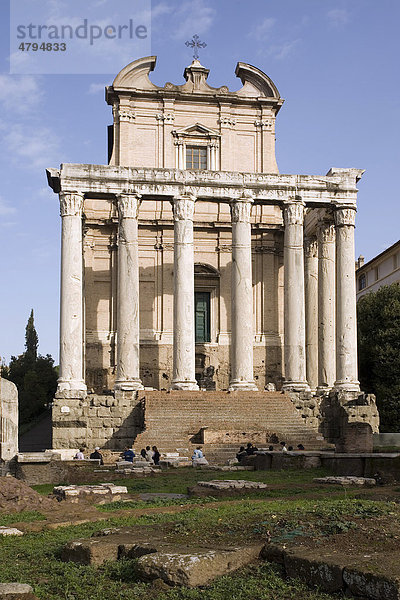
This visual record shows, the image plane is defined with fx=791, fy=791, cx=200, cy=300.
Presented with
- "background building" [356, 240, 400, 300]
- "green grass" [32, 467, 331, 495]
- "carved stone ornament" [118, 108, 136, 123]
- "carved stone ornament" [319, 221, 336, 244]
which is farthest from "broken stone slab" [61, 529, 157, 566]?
"background building" [356, 240, 400, 300]

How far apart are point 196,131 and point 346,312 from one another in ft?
45.5

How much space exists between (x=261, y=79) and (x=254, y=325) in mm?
13569

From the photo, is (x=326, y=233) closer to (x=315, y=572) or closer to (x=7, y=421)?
(x=7, y=421)

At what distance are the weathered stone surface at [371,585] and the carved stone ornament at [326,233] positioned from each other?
3263cm

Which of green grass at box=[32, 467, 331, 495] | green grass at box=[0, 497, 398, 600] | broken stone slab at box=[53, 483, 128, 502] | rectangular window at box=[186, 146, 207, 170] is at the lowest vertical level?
green grass at box=[32, 467, 331, 495]

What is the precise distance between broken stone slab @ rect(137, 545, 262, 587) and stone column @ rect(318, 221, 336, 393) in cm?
2933

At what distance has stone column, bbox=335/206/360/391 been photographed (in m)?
35.6

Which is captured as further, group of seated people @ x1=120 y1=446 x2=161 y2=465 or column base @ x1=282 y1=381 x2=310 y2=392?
column base @ x1=282 y1=381 x2=310 y2=392

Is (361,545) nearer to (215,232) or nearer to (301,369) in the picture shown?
(301,369)

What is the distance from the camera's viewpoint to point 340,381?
1399 inches

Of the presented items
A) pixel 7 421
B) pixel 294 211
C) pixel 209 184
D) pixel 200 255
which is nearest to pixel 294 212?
pixel 294 211

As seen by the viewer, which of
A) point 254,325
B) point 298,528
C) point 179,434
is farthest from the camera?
point 254,325

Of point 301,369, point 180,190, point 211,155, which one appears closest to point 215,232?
point 211,155

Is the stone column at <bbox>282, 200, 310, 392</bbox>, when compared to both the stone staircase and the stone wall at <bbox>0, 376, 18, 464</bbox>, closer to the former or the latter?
the stone staircase
